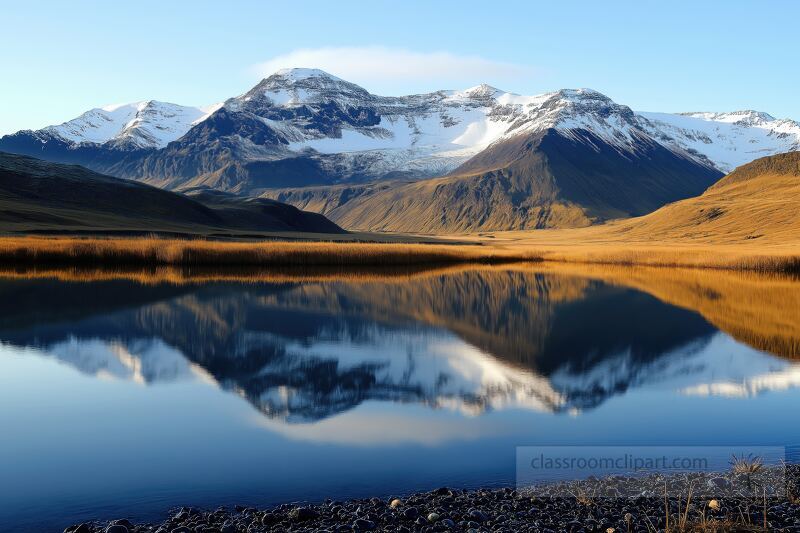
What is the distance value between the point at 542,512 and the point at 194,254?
64.4 m

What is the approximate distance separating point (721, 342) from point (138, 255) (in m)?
55.4

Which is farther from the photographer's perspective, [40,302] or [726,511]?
[40,302]

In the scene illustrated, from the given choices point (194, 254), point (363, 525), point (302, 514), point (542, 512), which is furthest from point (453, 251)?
point (363, 525)

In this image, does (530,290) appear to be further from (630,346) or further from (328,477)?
(328,477)

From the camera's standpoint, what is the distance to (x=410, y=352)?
28.7m

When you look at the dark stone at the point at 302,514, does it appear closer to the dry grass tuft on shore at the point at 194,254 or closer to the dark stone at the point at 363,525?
the dark stone at the point at 363,525

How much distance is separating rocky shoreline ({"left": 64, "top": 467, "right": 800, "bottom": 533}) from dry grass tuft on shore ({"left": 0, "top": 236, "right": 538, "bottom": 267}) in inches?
2408

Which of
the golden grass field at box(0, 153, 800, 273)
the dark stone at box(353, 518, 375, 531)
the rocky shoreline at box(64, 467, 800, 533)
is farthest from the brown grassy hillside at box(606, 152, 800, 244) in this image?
the dark stone at box(353, 518, 375, 531)

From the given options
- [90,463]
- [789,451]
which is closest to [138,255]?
[90,463]

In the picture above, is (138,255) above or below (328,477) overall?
above

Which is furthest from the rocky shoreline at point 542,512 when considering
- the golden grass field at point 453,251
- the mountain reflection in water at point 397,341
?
the golden grass field at point 453,251

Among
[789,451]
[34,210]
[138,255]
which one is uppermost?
[34,210]

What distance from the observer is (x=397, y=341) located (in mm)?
31359

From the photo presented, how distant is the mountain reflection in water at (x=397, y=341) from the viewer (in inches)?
874
